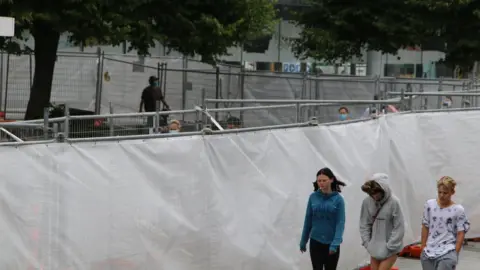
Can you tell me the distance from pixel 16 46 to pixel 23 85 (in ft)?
15.4

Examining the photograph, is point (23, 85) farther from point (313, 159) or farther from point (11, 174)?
point (11, 174)

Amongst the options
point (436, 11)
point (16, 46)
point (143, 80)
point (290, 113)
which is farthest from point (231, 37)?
point (290, 113)

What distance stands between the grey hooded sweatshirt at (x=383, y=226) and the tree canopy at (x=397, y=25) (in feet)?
84.2

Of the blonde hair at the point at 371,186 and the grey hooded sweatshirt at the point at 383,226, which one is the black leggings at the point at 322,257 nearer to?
the grey hooded sweatshirt at the point at 383,226

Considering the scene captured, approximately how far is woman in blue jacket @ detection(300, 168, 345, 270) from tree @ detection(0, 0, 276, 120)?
1317 cm

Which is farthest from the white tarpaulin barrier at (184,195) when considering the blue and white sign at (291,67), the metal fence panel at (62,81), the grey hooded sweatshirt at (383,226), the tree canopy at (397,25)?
the blue and white sign at (291,67)

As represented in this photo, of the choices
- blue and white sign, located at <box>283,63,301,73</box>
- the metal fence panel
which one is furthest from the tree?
blue and white sign, located at <box>283,63,301,73</box>

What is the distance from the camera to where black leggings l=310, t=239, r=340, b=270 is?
1000cm

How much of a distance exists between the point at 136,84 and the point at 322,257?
2022 cm

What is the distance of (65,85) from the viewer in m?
29.1

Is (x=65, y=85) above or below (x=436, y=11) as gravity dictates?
below

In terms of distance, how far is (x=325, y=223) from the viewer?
9.98 metres

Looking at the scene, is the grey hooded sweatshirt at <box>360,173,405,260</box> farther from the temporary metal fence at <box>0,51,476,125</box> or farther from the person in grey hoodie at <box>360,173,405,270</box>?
the temporary metal fence at <box>0,51,476,125</box>

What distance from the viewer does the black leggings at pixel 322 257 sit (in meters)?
10.0
